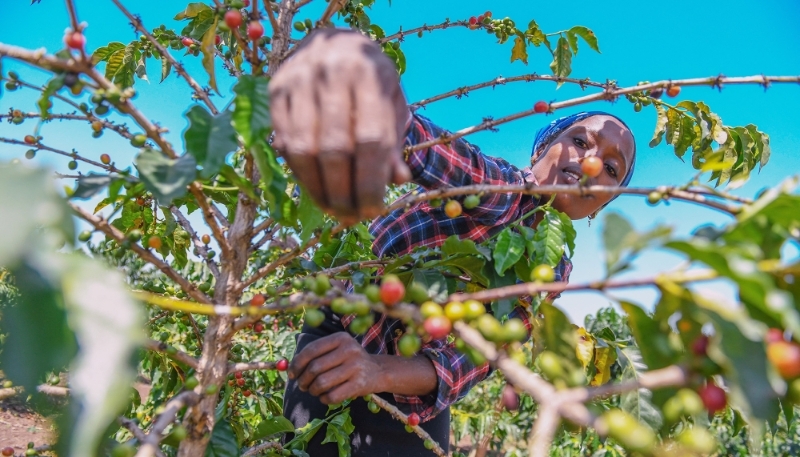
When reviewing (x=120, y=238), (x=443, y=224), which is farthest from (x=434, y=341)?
(x=120, y=238)

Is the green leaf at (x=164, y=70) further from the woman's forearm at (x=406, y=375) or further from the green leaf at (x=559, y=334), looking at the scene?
the green leaf at (x=559, y=334)

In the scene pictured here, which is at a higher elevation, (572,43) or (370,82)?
(572,43)

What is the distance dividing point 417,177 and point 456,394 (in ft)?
3.66

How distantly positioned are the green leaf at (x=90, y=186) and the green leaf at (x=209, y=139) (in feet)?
0.72

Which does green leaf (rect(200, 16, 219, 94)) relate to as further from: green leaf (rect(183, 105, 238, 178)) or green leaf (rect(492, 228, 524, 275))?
green leaf (rect(492, 228, 524, 275))

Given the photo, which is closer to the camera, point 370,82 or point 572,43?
point 370,82

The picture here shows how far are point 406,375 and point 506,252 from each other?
0.80 meters

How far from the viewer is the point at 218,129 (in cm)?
123

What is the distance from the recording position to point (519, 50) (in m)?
2.97

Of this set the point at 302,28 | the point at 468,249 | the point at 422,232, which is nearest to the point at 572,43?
the point at 422,232

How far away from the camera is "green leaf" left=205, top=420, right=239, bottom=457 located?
1.62 meters

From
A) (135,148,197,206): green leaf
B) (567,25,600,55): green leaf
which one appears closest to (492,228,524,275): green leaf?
(135,148,197,206): green leaf

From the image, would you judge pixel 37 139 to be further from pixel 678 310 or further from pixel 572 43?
pixel 572 43

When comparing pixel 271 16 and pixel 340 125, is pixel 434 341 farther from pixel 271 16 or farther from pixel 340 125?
pixel 340 125
